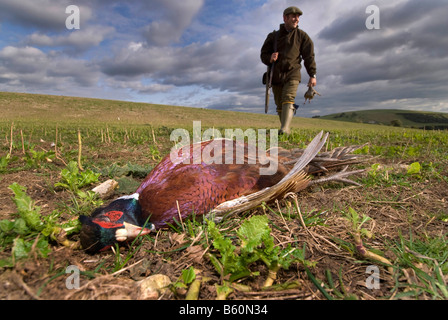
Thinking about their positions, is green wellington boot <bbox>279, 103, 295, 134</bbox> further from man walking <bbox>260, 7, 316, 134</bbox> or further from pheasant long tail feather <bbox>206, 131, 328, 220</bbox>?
pheasant long tail feather <bbox>206, 131, 328, 220</bbox>

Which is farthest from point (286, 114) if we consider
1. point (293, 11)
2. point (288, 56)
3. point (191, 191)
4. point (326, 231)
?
point (191, 191)

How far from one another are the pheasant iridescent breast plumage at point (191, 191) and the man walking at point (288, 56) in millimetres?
5759

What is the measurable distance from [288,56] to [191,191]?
6.84m

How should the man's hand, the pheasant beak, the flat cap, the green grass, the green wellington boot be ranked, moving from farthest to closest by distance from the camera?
the green wellington boot
the man's hand
the flat cap
the pheasant beak
the green grass

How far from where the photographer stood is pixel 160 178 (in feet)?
7.06

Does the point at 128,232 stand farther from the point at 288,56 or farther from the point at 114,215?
the point at 288,56

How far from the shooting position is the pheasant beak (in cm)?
180

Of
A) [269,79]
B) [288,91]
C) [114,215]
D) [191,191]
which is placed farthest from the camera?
[269,79]

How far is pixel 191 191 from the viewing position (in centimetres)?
205

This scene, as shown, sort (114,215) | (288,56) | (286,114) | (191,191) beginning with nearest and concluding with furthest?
1. (114,215)
2. (191,191)
3. (288,56)
4. (286,114)

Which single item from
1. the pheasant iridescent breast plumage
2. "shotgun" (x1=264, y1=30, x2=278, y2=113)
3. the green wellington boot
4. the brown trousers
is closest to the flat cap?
"shotgun" (x1=264, y1=30, x2=278, y2=113)

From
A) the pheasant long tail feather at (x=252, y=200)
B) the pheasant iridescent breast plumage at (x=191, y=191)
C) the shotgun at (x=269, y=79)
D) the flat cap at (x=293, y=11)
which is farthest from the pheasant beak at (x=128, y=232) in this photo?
the flat cap at (x=293, y=11)

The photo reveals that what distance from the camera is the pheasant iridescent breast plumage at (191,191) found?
1.81 m
